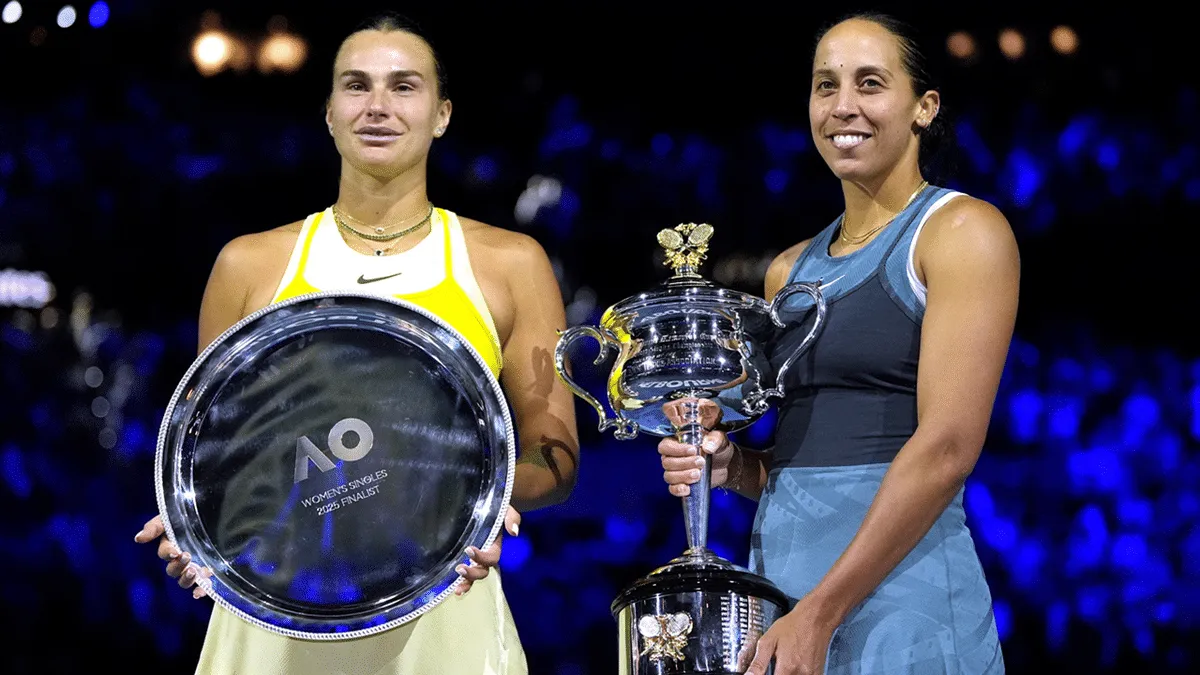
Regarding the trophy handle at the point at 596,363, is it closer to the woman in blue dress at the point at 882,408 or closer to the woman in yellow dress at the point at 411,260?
the woman in blue dress at the point at 882,408

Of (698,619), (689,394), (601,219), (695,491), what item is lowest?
(698,619)

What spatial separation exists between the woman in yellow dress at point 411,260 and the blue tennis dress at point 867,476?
32 centimetres

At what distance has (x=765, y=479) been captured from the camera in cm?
212

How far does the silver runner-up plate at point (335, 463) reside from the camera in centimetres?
192

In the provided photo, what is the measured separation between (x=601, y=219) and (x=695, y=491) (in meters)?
1.49

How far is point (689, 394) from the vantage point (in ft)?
6.27

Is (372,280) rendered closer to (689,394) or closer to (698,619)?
(689,394)

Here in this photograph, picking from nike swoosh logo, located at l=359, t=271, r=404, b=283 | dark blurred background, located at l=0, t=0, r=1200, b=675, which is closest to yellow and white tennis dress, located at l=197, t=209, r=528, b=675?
nike swoosh logo, located at l=359, t=271, r=404, b=283

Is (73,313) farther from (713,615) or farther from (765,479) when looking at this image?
(713,615)

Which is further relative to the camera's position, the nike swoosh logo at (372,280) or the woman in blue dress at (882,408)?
the nike swoosh logo at (372,280)

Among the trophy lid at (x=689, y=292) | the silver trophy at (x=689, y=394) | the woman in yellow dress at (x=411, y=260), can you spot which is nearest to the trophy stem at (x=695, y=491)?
the silver trophy at (x=689, y=394)

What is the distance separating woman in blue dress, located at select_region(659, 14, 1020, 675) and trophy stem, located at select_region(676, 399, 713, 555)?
0.05ft

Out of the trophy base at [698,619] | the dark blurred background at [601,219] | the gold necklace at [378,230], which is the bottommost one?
the trophy base at [698,619]

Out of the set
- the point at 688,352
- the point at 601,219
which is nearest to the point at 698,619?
the point at 688,352
